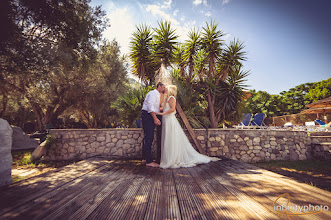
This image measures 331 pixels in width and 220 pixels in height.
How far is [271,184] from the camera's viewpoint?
7.20 feet

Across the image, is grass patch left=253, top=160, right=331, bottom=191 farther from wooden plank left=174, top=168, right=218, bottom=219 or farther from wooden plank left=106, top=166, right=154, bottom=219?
wooden plank left=106, top=166, right=154, bottom=219

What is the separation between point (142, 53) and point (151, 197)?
250 inches

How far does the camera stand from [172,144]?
12.1 ft

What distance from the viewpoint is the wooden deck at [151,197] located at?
135 centimetres

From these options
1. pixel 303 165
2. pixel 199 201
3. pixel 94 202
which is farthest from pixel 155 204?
pixel 303 165

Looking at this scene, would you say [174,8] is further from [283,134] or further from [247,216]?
[247,216]

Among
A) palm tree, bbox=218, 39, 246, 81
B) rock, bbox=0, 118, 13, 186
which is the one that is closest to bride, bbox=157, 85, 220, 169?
rock, bbox=0, 118, 13, 186

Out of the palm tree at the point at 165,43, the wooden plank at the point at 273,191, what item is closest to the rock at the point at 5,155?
the wooden plank at the point at 273,191

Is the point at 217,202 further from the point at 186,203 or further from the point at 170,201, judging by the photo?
the point at 170,201

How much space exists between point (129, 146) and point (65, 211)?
3.72m

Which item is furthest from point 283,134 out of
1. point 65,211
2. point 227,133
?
point 65,211

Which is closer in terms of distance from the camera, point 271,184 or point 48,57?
point 271,184

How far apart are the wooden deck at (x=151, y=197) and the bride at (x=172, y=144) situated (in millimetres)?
1051

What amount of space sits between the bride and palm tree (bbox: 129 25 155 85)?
10.8 ft
